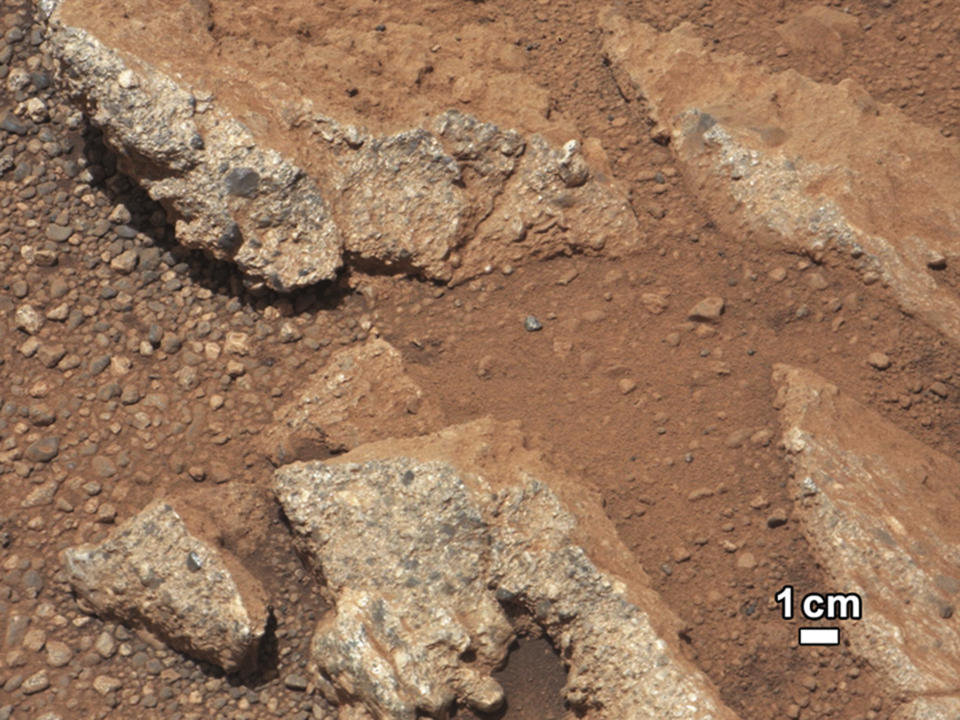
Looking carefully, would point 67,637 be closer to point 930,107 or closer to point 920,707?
point 920,707

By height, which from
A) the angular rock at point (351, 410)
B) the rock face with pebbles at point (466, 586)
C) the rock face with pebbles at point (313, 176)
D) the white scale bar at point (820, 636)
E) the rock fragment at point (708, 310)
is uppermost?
the rock face with pebbles at point (313, 176)

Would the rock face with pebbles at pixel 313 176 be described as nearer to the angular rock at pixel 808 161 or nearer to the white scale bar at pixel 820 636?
the angular rock at pixel 808 161

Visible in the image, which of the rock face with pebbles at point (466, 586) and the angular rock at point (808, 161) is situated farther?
the angular rock at point (808, 161)

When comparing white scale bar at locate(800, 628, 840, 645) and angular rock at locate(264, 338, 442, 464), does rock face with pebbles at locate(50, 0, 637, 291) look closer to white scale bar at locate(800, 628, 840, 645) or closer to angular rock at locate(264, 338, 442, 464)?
angular rock at locate(264, 338, 442, 464)

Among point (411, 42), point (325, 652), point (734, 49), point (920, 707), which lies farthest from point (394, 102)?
point (920, 707)

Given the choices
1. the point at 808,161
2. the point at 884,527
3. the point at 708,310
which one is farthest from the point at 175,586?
the point at 808,161

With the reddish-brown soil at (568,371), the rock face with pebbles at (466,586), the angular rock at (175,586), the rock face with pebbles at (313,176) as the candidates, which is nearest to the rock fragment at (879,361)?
the reddish-brown soil at (568,371)

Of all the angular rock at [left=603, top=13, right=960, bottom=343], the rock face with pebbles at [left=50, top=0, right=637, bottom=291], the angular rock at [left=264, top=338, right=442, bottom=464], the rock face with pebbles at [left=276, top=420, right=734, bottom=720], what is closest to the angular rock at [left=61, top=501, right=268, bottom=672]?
the rock face with pebbles at [left=276, top=420, right=734, bottom=720]
